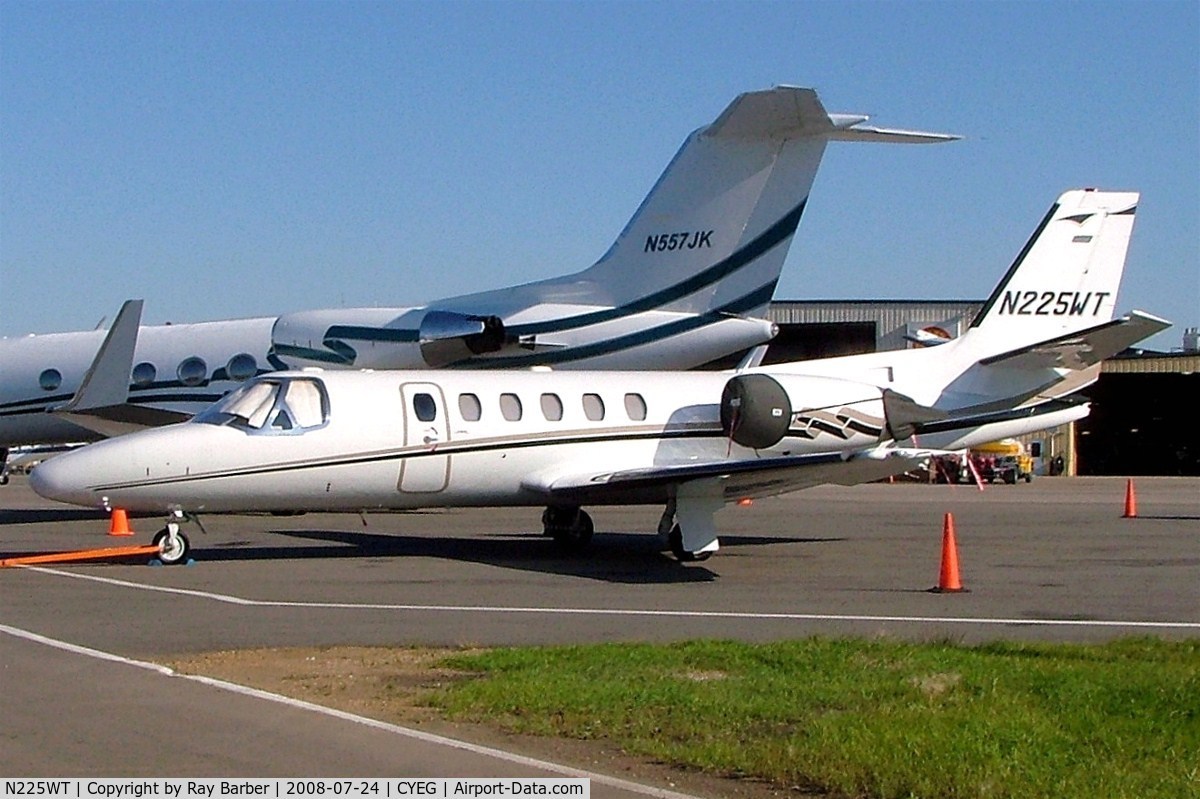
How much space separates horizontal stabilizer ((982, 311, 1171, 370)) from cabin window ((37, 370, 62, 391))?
671 inches

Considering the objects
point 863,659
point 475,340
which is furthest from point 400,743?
point 475,340

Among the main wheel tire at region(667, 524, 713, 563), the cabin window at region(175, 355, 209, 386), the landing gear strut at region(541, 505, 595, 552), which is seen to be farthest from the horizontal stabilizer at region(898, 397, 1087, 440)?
the cabin window at region(175, 355, 209, 386)

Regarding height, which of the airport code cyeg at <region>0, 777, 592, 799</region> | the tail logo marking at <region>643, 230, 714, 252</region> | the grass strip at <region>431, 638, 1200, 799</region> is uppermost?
the tail logo marking at <region>643, 230, 714, 252</region>

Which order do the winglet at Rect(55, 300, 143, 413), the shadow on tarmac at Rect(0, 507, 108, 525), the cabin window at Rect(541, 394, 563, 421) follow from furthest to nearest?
the shadow on tarmac at Rect(0, 507, 108, 525)
the winglet at Rect(55, 300, 143, 413)
the cabin window at Rect(541, 394, 563, 421)

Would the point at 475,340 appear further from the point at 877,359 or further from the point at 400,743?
the point at 400,743

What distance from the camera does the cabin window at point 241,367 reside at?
2794cm

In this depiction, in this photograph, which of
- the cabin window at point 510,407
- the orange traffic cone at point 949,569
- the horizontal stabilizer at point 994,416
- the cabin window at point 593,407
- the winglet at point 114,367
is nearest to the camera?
the orange traffic cone at point 949,569

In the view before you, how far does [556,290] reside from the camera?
85.3 feet

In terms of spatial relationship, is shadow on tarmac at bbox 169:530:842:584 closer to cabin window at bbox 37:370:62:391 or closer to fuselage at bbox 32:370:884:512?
fuselage at bbox 32:370:884:512

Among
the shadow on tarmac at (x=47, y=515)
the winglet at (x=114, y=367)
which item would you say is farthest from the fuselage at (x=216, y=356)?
the winglet at (x=114, y=367)

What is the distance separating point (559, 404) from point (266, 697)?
1067cm

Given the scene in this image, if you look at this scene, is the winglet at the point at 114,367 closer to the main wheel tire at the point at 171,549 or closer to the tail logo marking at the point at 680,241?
the main wheel tire at the point at 171,549

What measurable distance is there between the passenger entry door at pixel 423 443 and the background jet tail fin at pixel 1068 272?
8205 millimetres

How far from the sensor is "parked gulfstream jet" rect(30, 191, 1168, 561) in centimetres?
1725
